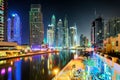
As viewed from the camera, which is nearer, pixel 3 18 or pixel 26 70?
pixel 26 70

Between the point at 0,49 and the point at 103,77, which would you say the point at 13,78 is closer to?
the point at 103,77

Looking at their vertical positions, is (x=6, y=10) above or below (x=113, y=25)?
above

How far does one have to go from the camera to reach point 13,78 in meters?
42.8

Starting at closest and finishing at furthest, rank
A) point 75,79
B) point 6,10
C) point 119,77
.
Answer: point 119,77, point 75,79, point 6,10

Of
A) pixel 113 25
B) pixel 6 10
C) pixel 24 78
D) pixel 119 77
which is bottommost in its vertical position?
pixel 24 78

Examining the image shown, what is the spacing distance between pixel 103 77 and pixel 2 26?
414ft

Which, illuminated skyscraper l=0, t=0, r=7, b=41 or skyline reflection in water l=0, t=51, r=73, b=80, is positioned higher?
illuminated skyscraper l=0, t=0, r=7, b=41

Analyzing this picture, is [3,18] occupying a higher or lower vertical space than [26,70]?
higher

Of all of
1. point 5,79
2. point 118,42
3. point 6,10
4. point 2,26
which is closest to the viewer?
point 5,79

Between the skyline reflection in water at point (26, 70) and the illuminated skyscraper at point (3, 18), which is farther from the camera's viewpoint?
the illuminated skyscraper at point (3, 18)

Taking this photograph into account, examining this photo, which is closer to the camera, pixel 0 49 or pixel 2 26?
pixel 0 49

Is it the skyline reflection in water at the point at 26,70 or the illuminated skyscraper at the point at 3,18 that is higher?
the illuminated skyscraper at the point at 3,18

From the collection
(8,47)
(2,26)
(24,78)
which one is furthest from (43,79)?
(2,26)

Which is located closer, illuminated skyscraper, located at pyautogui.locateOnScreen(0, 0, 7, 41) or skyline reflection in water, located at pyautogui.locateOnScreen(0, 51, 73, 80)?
skyline reflection in water, located at pyautogui.locateOnScreen(0, 51, 73, 80)
